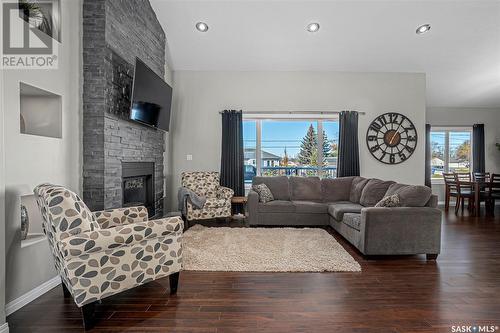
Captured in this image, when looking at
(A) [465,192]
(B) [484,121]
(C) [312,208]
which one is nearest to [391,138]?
(A) [465,192]

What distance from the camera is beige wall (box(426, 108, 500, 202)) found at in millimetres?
7375

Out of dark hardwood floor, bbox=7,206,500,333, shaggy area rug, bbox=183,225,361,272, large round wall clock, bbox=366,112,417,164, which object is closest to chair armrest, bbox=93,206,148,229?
dark hardwood floor, bbox=7,206,500,333

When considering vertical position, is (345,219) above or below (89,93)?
below

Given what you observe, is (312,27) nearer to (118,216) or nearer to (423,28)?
(423,28)

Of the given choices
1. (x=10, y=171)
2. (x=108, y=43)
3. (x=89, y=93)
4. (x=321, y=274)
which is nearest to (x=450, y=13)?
(x=321, y=274)

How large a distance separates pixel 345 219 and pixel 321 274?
4.09 ft

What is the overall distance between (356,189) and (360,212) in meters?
1.09

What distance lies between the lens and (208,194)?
17.7ft

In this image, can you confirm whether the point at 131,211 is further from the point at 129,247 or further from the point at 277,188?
the point at 277,188

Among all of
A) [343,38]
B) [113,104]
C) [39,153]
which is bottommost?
[39,153]

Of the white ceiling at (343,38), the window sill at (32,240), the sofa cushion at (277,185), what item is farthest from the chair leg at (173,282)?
the white ceiling at (343,38)

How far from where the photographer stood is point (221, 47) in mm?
5215

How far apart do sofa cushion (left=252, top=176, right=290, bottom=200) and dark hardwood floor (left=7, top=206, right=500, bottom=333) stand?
2395 mm

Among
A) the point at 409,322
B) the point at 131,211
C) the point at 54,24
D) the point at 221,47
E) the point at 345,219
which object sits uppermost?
the point at 221,47
